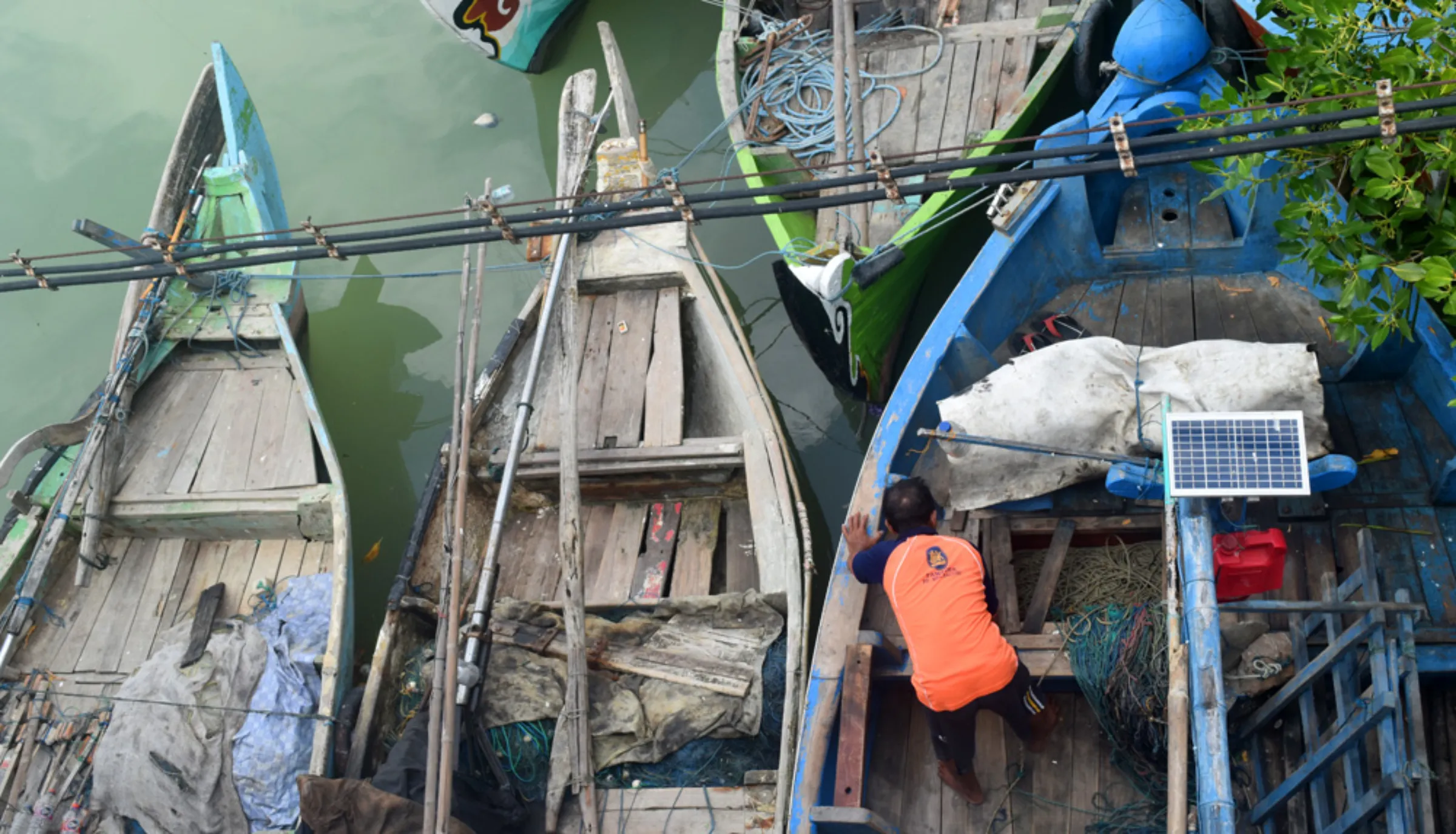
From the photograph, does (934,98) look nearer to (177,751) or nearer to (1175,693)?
(1175,693)

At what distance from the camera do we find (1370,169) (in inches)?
173

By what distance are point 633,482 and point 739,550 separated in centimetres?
75

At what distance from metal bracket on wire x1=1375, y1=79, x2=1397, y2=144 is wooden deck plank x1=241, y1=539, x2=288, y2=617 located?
5989mm

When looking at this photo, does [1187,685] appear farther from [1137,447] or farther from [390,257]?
[390,257]

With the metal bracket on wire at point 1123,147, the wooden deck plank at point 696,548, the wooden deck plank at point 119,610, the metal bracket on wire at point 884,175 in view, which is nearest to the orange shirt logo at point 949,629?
the metal bracket on wire at point 884,175

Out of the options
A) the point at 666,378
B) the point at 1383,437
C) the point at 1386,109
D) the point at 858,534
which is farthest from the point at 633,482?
the point at 1386,109

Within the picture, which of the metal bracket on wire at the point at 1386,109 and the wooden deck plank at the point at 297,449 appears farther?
the wooden deck plank at the point at 297,449

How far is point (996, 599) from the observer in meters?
4.70

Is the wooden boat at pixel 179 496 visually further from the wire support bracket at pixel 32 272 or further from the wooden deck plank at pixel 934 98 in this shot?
the wooden deck plank at pixel 934 98

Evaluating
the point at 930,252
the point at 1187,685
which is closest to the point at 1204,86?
the point at 930,252

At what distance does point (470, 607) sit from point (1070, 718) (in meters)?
3.13

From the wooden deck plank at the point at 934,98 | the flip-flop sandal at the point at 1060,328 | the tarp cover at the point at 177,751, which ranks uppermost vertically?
the wooden deck plank at the point at 934,98

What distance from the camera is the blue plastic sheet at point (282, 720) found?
588 centimetres

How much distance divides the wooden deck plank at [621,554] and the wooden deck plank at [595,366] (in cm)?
46
